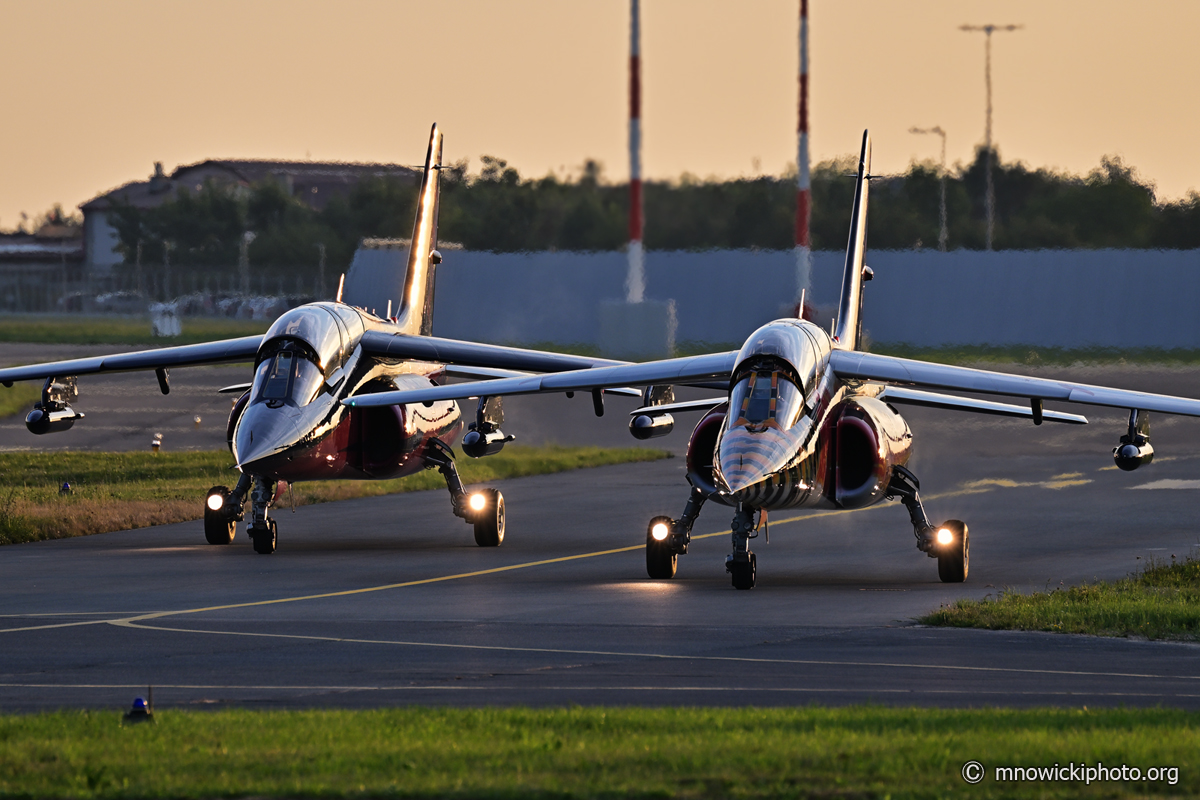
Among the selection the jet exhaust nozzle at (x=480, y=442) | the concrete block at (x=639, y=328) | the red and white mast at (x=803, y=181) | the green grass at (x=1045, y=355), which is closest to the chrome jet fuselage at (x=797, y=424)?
Result: the jet exhaust nozzle at (x=480, y=442)

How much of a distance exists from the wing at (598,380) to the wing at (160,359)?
347 centimetres

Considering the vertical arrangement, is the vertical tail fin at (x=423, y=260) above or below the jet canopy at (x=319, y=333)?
above

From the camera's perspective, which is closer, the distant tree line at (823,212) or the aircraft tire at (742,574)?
the aircraft tire at (742,574)

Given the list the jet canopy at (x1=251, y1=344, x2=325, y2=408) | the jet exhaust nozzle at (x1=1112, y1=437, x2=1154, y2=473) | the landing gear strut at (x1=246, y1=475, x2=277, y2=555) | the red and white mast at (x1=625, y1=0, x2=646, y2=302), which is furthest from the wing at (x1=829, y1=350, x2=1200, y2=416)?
the red and white mast at (x1=625, y1=0, x2=646, y2=302)

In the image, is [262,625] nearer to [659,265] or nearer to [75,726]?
[75,726]

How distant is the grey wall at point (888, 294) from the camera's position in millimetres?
57031

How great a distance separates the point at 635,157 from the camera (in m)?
51.1

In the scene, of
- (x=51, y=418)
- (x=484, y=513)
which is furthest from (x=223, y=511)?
(x=484, y=513)

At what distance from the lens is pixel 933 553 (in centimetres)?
2430

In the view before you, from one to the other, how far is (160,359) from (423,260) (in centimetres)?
629

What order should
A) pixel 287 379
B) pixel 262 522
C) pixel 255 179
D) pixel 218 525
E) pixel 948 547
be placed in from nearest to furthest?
pixel 948 547
pixel 287 379
pixel 262 522
pixel 218 525
pixel 255 179

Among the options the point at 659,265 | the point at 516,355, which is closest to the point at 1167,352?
the point at 659,265

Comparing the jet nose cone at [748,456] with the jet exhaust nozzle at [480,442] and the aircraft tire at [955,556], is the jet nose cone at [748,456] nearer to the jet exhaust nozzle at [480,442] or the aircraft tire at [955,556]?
the aircraft tire at [955,556]

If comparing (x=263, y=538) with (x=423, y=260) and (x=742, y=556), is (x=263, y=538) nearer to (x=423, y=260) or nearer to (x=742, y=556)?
(x=742, y=556)
